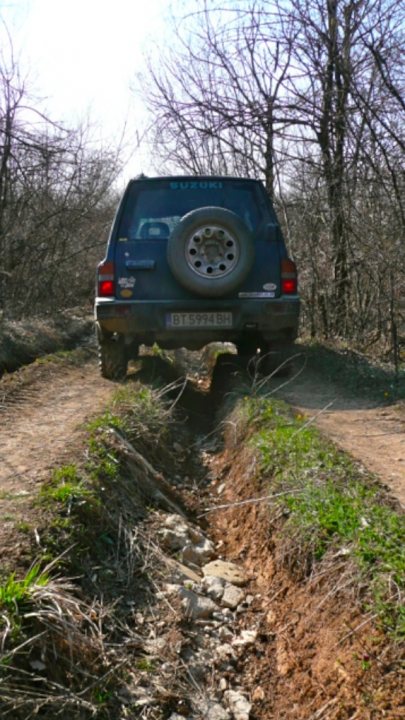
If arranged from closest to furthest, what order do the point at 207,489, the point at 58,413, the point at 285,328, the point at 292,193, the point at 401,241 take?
1. the point at 207,489
2. the point at 58,413
3. the point at 285,328
4. the point at 401,241
5. the point at 292,193

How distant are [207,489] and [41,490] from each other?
69.3 inches

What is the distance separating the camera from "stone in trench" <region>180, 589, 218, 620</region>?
3.25 metres

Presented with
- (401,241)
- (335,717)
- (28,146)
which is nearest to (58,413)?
(335,717)

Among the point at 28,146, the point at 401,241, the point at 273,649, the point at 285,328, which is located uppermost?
the point at 28,146

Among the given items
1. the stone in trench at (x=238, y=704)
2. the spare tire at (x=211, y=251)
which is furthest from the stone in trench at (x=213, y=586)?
the spare tire at (x=211, y=251)

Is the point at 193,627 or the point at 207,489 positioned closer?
the point at 193,627

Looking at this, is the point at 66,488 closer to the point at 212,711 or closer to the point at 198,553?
the point at 198,553

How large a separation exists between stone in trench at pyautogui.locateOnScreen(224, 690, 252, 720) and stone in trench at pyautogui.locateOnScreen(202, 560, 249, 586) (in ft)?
2.80

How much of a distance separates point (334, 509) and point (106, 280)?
4.06m

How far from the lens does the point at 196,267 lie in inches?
257

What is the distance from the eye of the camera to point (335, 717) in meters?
2.46

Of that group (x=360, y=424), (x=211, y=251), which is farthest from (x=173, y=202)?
(x=360, y=424)

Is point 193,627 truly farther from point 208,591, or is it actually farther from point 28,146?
point 28,146

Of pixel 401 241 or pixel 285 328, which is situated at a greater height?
pixel 401 241
